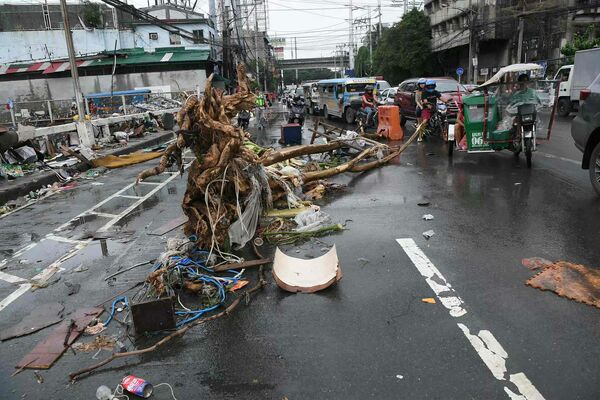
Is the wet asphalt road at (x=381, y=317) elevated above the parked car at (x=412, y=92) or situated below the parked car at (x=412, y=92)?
below

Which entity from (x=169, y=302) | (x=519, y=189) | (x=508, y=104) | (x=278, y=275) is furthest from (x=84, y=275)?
(x=508, y=104)

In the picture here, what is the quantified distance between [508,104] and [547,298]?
23.9 feet

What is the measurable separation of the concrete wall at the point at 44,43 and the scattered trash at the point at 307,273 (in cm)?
4834

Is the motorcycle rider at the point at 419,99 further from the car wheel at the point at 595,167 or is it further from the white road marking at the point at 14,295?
the white road marking at the point at 14,295

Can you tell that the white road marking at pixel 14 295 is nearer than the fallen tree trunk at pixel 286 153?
Yes

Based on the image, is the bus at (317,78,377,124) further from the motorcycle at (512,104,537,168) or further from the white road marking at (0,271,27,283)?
the white road marking at (0,271,27,283)

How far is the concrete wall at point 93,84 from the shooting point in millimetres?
41406

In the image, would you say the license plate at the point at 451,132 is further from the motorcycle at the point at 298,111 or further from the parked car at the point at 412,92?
the motorcycle at the point at 298,111

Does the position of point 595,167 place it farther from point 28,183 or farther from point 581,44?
point 581,44

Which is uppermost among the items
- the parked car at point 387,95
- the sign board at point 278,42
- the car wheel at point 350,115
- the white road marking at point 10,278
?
the sign board at point 278,42

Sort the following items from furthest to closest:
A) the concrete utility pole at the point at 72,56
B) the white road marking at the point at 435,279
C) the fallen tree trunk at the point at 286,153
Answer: the concrete utility pole at the point at 72,56, the fallen tree trunk at the point at 286,153, the white road marking at the point at 435,279

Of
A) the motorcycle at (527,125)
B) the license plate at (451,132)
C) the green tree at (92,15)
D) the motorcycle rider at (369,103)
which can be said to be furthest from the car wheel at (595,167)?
the green tree at (92,15)

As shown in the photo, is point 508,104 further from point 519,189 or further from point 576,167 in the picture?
point 519,189

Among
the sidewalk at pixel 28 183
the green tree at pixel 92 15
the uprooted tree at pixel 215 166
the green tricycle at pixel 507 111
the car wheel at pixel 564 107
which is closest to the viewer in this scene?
the uprooted tree at pixel 215 166
